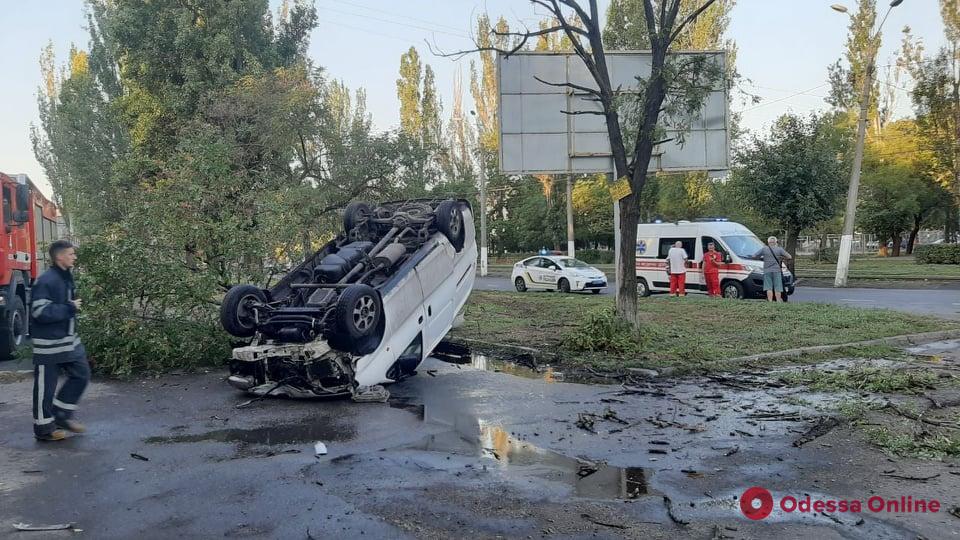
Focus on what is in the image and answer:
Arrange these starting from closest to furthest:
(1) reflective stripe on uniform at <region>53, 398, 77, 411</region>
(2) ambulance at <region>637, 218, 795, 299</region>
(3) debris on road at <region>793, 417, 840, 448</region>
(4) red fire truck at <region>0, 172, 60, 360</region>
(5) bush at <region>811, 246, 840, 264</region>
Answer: (3) debris on road at <region>793, 417, 840, 448</region>, (1) reflective stripe on uniform at <region>53, 398, 77, 411</region>, (4) red fire truck at <region>0, 172, 60, 360</region>, (2) ambulance at <region>637, 218, 795, 299</region>, (5) bush at <region>811, 246, 840, 264</region>

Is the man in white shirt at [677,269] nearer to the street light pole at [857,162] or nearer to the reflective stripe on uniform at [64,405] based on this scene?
the street light pole at [857,162]

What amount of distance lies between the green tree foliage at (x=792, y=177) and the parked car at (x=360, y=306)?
58.2 feet

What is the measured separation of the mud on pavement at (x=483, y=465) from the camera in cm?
434

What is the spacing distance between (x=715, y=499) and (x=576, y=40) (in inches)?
317

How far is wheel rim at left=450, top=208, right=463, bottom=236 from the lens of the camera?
30.6 feet

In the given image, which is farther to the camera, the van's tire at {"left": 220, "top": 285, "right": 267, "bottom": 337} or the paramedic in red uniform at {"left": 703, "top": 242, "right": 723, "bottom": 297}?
the paramedic in red uniform at {"left": 703, "top": 242, "right": 723, "bottom": 297}

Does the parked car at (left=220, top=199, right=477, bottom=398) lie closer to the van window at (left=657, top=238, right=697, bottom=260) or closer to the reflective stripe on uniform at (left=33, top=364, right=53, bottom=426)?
the reflective stripe on uniform at (left=33, top=364, right=53, bottom=426)

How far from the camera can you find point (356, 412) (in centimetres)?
730

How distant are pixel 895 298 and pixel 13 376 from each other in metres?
19.3

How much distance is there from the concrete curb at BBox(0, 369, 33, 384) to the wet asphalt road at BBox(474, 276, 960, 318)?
1522cm

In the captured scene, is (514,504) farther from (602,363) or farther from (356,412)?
(602,363)

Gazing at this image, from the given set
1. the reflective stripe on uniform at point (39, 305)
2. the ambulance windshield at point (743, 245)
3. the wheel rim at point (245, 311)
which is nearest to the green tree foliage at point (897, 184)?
the ambulance windshield at point (743, 245)

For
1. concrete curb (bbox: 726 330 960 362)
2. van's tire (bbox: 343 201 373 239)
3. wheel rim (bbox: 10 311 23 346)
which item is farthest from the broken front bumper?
wheel rim (bbox: 10 311 23 346)

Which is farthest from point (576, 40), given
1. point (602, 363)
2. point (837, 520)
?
point (837, 520)
